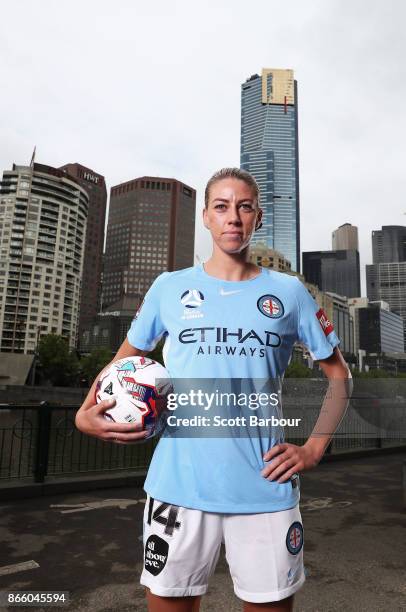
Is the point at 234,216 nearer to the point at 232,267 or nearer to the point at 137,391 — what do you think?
the point at 232,267

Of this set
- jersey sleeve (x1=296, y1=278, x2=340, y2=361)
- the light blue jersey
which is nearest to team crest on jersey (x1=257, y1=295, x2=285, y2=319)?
the light blue jersey

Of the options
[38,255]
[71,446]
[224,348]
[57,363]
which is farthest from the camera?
[38,255]

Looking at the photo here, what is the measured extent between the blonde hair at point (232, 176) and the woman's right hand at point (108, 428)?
1.09m

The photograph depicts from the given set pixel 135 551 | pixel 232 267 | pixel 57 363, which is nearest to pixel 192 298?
pixel 232 267

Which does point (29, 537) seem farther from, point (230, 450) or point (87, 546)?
point (230, 450)

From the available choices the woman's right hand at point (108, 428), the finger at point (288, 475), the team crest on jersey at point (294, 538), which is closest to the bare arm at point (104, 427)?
the woman's right hand at point (108, 428)

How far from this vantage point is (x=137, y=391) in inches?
69.4

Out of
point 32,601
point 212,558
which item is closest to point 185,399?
point 212,558

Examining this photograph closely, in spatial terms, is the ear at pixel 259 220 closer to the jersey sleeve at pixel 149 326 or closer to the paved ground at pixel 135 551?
the jersey sleeve at pixel 149 326

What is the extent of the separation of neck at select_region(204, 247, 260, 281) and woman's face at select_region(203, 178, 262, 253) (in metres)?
0.04

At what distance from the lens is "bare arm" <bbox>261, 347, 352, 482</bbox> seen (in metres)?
1.75

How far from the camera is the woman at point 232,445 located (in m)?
1.74

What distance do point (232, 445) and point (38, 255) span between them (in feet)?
521

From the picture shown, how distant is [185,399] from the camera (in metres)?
1.87
